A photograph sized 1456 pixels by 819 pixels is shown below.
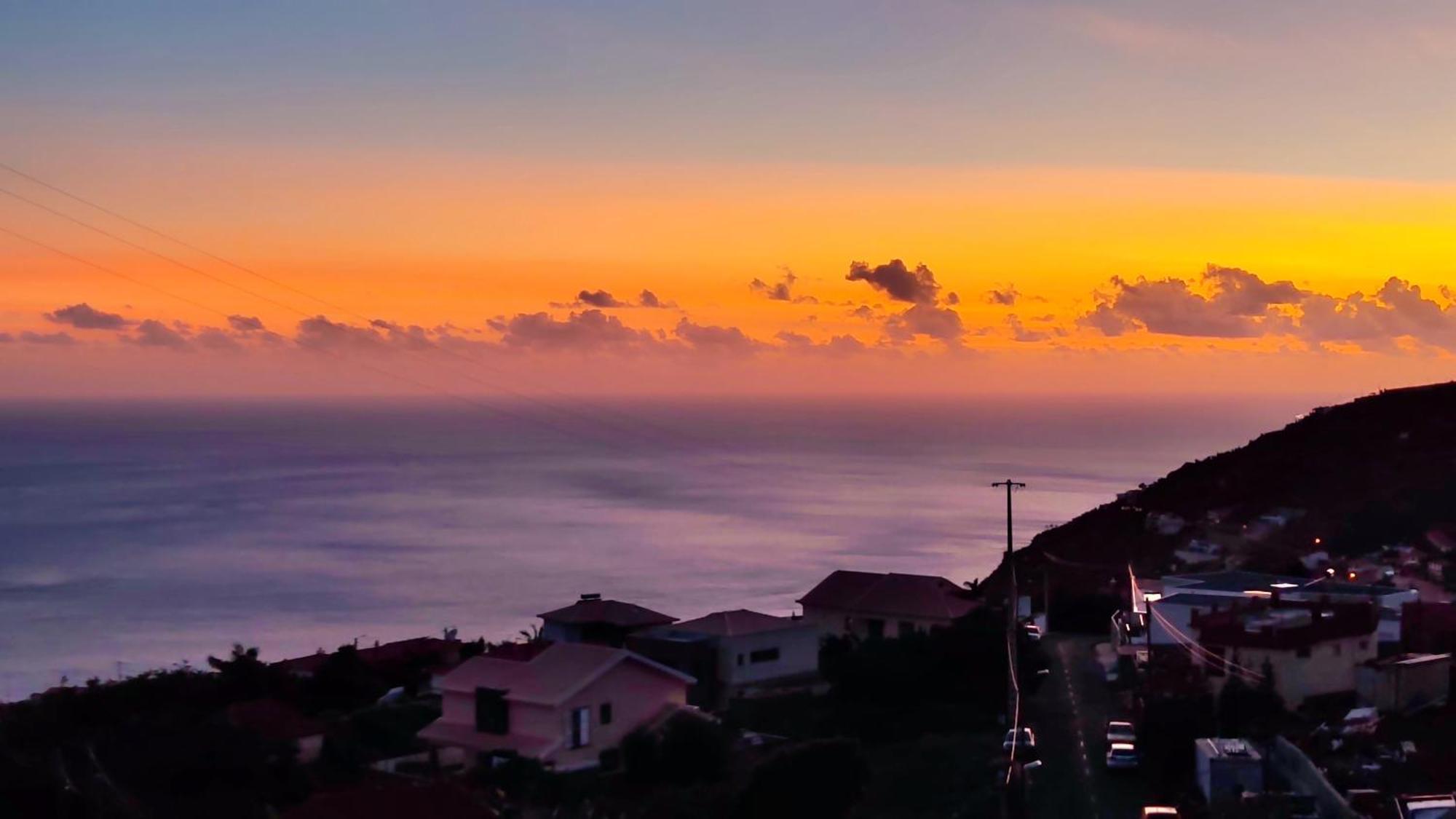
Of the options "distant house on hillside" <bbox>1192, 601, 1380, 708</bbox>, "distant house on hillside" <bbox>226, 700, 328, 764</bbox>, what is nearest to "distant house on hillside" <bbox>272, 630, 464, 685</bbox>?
"distant house on hillside" <bbox>226, 700, 328, 764</bbox>

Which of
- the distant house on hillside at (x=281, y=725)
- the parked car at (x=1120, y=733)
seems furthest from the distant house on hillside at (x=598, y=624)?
the parked car at (x=1120, y=733)

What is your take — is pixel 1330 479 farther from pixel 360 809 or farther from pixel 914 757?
pixel 360 809

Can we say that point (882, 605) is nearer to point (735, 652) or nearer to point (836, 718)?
point (735, 652)

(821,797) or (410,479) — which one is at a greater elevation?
(410,479)

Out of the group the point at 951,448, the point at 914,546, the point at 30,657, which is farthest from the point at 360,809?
the point at 951,448

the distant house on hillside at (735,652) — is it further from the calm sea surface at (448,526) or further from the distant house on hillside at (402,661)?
the calm sea surface at (448,526)

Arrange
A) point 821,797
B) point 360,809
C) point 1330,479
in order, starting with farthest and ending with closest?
point 1330,479 < point 821,797 < point 360,809
